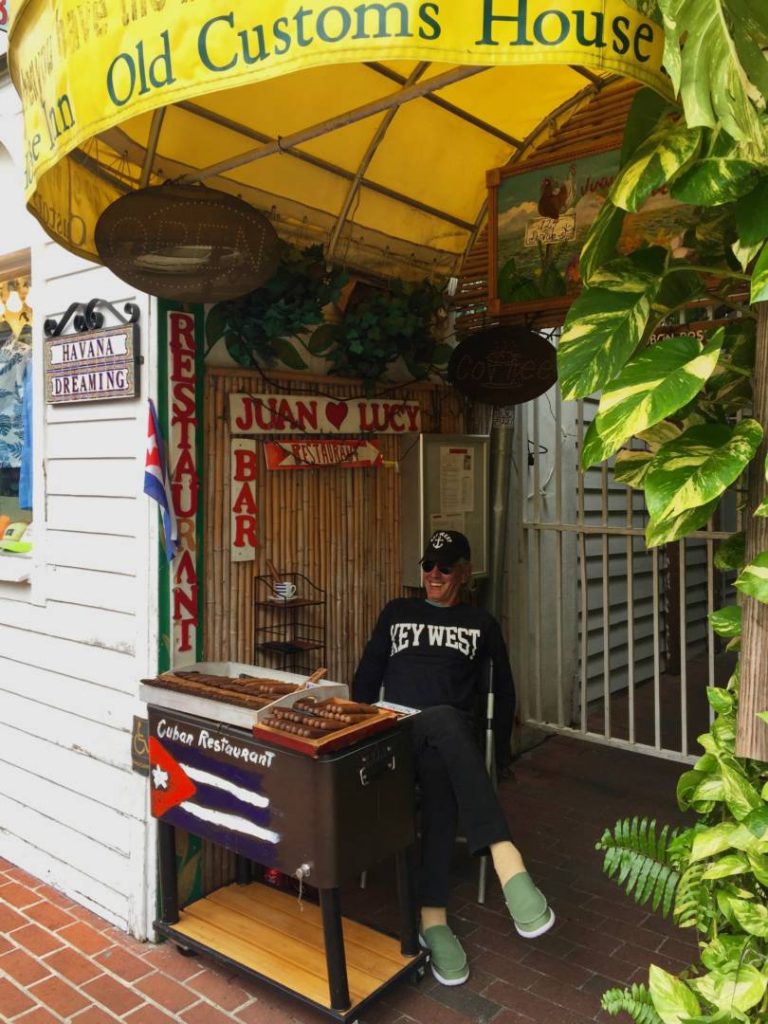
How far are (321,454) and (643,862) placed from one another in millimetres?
2755

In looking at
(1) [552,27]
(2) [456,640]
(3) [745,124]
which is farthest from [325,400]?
(3) [745,124]

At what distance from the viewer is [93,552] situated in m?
3.96

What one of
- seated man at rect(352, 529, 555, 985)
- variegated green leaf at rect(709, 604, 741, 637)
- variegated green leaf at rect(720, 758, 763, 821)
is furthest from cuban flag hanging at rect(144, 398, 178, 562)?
variegated green leaf at rect(720, 758, 763, 821)

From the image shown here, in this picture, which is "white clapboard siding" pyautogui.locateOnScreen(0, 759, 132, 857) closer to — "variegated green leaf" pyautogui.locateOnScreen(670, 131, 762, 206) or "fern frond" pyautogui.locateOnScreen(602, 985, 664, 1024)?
"fern frond" pyautogui.locateOnScreen(602, 985, 664, 1024)

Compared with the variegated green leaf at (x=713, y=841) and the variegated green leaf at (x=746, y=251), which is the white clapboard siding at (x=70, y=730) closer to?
the variegated green leaf at (x=713, y=841)

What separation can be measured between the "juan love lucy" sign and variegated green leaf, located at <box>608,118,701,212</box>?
2.51m

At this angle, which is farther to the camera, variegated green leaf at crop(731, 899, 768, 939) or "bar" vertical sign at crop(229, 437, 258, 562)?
"bar" vertical sign at crop(229, 437, 258, 562)

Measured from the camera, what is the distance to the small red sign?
4035 mm

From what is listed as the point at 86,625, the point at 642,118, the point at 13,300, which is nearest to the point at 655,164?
the point at 642,118

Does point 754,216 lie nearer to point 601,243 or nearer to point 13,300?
point 601,243

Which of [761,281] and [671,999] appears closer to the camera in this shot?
[761,281]

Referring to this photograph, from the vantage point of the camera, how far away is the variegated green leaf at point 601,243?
5.76 feet

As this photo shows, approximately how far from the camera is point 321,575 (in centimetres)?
436

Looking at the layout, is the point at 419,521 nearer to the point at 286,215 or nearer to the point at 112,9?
the point at 286,215
